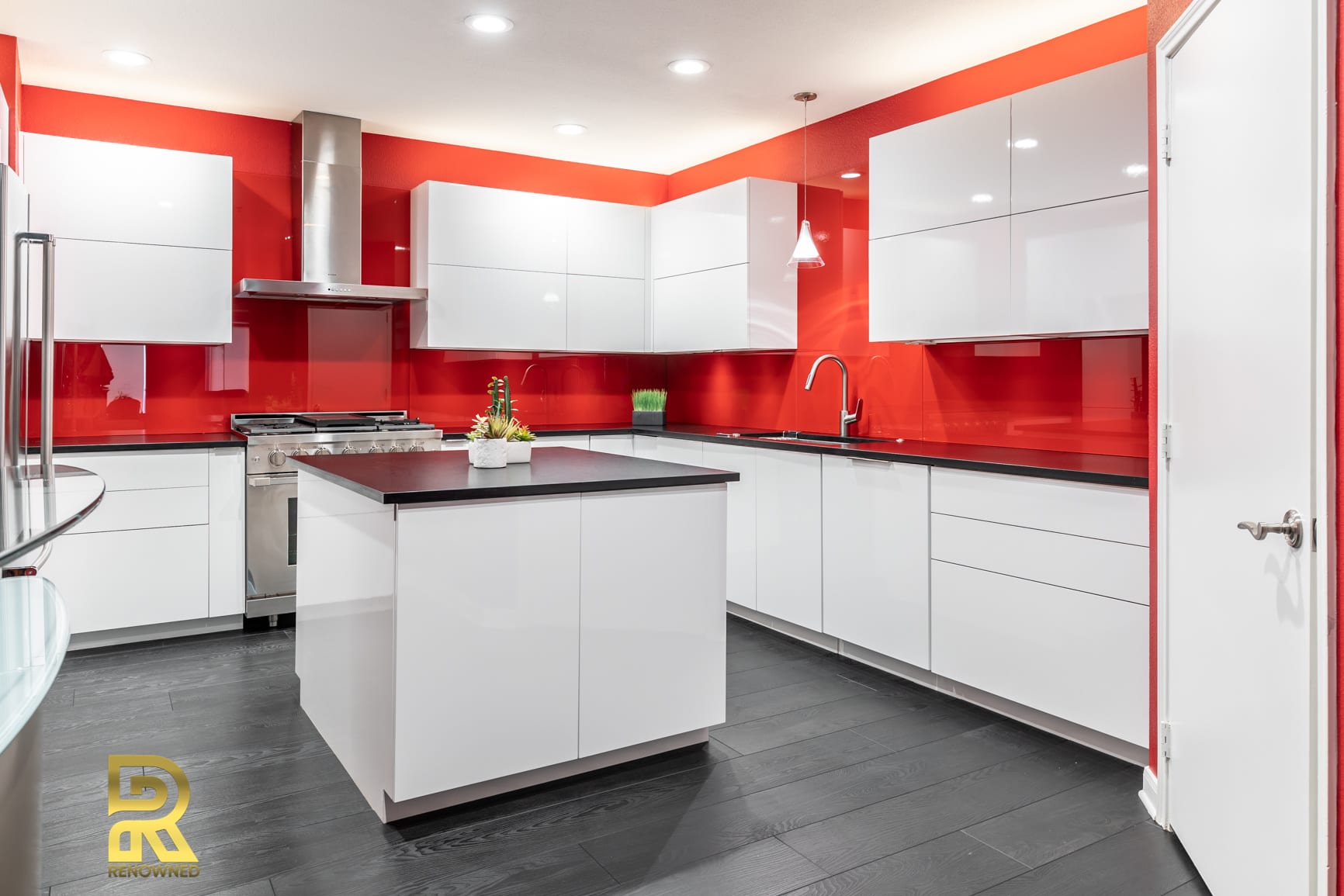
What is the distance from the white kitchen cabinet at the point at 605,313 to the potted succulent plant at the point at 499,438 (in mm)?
2409

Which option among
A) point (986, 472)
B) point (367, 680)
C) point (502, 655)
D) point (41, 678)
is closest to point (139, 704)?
point (367, 680)

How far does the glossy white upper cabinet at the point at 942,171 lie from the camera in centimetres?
336

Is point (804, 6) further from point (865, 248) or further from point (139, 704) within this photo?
point (139, 704)

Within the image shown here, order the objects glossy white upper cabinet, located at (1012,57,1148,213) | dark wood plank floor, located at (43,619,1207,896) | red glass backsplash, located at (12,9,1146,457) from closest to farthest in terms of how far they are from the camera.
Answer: dark wood plank floor, located at (43,619,1207,896) < glossy white upper cabinet, located at (1012,57,1148,213) < red glass backsplash, located at (12,9,1146,457)

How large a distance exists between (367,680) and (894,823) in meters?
1.47

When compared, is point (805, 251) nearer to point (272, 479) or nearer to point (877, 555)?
point (877, 555)

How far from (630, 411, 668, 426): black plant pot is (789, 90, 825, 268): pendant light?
1297 mm

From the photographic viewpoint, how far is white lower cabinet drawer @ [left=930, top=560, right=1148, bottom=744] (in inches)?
104

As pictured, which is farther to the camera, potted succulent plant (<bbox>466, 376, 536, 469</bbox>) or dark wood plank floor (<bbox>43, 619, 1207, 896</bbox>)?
potted succulent plant (<bbox>466, 376, 536, 469</bbox>)

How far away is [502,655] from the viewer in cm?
245

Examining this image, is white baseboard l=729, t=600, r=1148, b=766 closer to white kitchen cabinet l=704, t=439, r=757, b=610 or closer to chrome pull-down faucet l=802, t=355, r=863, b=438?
white kitchen cabinet l=704, t=439, r=757, b=610

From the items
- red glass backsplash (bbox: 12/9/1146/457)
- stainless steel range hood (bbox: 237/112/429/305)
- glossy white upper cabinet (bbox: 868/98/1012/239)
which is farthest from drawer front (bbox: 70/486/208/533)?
glossy white upper cabinet (bbox: 868/98/1012/239)

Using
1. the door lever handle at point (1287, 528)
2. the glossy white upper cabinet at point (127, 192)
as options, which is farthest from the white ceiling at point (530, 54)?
the door lever handle at point (1287, 528)

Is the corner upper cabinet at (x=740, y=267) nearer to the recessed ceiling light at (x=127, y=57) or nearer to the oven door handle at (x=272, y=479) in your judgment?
the oven door handle at (x=272, y=479)
